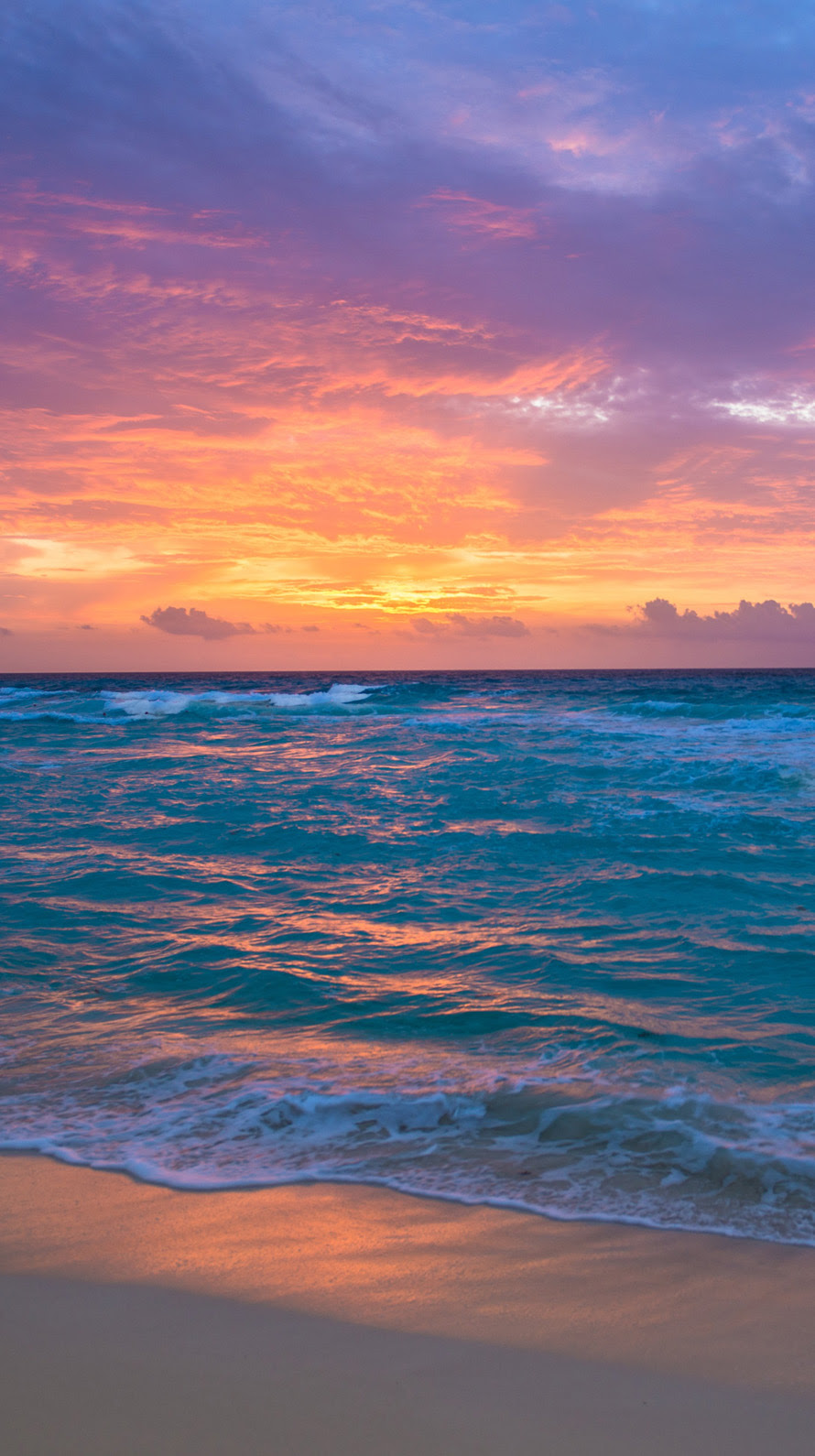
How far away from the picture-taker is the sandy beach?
81.0 inches

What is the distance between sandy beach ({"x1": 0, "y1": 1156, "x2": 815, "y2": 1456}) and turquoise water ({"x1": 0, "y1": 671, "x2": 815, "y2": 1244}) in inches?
10.7

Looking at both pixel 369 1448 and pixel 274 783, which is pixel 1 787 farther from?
pixel 369 1448

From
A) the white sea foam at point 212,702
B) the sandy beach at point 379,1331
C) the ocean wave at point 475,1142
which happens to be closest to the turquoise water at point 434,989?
the ocean wave at point 475,1142

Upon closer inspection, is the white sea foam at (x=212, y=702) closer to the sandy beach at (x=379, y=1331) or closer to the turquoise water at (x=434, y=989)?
the turquoise water at (x=434, y=989)

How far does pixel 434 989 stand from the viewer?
18.7ft

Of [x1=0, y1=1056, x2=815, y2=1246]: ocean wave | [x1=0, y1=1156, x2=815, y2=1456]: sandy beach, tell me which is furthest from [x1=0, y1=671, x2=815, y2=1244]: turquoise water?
[x1=0, y1=1156, x2=815, y2=1456]: sandy beach

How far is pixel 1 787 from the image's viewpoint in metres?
15.0

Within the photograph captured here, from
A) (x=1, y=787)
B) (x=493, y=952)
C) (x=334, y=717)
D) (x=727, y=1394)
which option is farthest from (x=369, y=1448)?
(x=334, y=717)

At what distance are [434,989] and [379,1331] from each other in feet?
10.9

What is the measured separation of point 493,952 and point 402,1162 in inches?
121

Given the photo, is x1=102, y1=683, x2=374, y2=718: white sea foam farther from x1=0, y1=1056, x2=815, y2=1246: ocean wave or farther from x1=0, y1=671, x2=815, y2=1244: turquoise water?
x1=0, y1=1056, x2=815, y2=1246: ocean wave

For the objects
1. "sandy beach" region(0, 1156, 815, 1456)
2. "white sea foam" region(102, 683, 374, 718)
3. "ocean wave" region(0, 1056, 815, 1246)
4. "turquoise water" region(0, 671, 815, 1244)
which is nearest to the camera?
"sandy beach" region(0, 1156, 815, 1456)

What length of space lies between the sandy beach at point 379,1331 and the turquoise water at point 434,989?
0.89 feet

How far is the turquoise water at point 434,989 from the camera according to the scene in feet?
11.6
